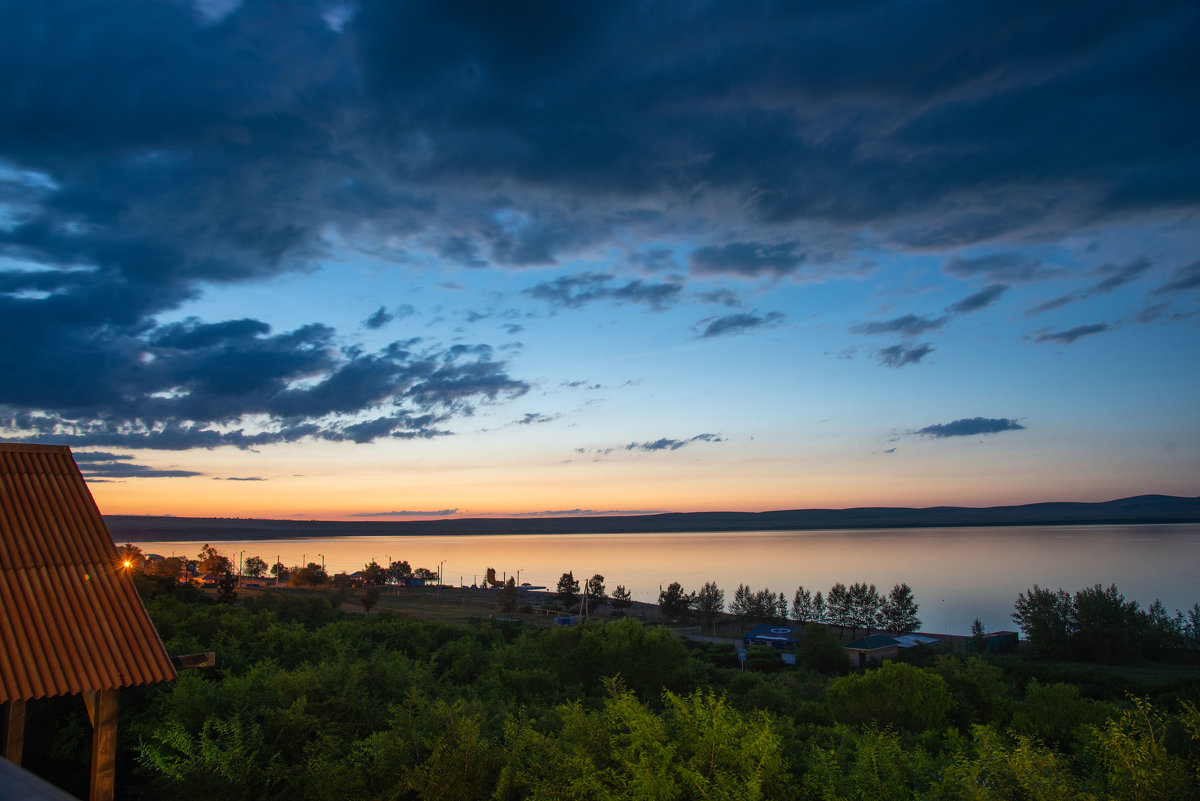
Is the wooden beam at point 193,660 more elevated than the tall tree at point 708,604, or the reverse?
the wooden beam at point 193,660

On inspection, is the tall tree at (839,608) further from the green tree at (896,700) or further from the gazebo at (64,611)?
the gazebo at (64,611)

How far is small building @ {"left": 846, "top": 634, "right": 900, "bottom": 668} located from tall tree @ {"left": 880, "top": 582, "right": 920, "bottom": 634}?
17629mm

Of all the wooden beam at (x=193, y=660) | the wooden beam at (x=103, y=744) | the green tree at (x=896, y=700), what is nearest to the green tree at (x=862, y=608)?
the green tree at (x=896, y=700)

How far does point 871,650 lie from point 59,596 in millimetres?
47897

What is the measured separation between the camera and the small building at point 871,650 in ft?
146

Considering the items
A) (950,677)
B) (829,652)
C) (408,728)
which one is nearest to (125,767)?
(408,728)

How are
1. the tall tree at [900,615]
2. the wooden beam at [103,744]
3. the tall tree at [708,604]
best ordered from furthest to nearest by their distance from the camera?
the tall tree at [708,604], the tall tree at [900,615], the wooden beam at [103,744]

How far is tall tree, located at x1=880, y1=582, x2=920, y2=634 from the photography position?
63469mm

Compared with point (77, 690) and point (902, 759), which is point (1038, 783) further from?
point (77, 690)

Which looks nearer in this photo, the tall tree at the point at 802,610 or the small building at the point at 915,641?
the small building at the point at 915,641

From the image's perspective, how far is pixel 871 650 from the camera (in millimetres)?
45656

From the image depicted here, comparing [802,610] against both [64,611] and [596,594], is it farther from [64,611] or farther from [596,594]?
[64,611]

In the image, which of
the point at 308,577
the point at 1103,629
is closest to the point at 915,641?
the point at 1103,629

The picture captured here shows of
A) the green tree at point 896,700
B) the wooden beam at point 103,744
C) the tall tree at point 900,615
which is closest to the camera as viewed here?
the wooden beam at point 103,744
